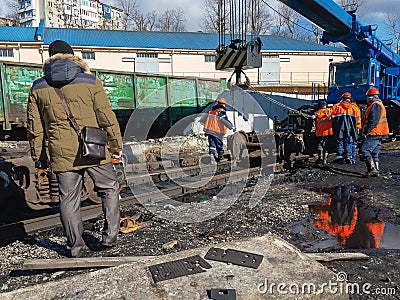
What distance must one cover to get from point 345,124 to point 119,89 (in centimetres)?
587

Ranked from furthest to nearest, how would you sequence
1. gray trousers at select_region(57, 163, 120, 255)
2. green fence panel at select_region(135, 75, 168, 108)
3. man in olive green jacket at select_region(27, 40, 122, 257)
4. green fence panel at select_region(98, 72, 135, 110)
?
green fence panel at select_region(135, 75, 168, 108), green fence panel at select_region(98, 72, 135, 110), gray trousers at select_region(57, 163, 120, 255), man in olive green jacket at select_region(27, 40, 122, 257)

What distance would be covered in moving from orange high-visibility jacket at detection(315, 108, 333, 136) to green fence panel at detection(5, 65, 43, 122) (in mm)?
6823

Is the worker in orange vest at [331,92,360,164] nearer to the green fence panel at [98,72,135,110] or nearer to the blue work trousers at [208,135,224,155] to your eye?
the blue work trousers at [208,135,224,155]

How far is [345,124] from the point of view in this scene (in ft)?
25.3

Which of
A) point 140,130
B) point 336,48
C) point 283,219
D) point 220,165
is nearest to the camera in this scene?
point 283,219

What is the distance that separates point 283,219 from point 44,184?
3.17m

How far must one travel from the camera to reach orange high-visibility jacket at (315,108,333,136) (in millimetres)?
7945

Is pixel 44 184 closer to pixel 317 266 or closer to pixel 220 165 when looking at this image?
pixel 317 266

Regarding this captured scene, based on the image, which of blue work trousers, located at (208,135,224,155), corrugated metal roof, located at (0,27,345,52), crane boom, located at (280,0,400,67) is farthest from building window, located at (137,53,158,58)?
blue work trousers, located at (208,135,224,155)

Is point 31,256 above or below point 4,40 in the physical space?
below

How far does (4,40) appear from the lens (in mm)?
24609

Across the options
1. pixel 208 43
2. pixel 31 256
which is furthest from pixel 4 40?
pixel 31 256

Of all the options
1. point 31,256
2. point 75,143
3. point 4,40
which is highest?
point 4,40

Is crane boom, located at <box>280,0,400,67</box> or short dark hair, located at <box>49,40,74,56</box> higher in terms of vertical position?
crane boom, located at <box>280,0,400,67</box>
